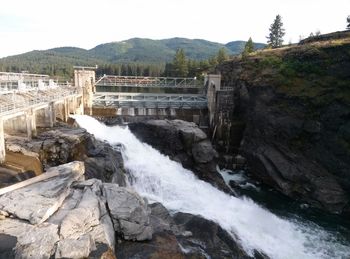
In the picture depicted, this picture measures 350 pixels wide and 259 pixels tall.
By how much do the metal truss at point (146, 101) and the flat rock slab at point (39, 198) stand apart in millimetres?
29266

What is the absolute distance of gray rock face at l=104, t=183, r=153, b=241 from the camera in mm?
17547

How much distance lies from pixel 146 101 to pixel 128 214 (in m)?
32.8

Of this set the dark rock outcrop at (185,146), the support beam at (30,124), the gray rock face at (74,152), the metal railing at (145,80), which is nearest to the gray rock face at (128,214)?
the gray rock face at (74,152)

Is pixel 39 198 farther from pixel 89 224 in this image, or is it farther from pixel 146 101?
pixel 146 101

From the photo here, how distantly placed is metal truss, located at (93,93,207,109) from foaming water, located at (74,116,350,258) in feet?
43.9

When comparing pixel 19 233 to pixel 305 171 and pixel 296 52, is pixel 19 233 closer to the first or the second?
pixel 305 171

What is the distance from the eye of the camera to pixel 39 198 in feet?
56.3

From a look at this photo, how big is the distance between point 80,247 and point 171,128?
84.1ft

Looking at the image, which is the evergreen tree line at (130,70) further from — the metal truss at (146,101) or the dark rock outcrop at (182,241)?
the dark rock outcrop at (182,241)

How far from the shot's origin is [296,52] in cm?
4706

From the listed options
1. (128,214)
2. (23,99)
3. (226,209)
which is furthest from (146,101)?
(128,214)

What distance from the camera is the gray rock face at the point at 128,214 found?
17547 mm

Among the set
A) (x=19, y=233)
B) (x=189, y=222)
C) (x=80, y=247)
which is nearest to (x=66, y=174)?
(x=19, y=233)

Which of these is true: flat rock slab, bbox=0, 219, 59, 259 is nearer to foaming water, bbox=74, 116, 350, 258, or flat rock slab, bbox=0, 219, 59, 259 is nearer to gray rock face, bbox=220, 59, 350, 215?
foaming water, bbox=74, 116, 350, 258
